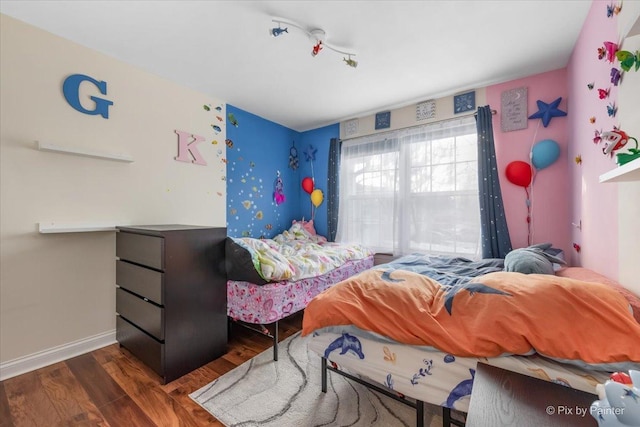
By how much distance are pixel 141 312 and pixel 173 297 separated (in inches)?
16.0

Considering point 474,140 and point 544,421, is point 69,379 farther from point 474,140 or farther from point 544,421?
point 474,140

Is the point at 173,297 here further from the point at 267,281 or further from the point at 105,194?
the point at 105,194

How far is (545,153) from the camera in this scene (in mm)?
2297

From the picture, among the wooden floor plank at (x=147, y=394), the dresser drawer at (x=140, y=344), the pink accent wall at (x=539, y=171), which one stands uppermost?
the pink accent wall at (x=539, y=171)

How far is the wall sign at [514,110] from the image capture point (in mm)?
2471

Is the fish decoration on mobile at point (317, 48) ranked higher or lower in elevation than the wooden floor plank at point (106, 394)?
higher

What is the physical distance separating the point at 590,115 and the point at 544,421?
207cm

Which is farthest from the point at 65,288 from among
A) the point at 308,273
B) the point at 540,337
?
the point at 540,337

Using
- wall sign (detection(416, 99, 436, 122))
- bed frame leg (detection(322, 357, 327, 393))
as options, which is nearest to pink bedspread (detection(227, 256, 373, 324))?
bed frame leg (detection(322, 357, 327, 393))

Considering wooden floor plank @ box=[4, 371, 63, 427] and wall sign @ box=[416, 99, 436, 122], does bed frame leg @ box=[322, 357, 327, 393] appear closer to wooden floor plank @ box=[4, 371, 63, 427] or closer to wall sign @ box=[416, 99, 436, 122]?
wooden floor plank @ box=[4, 371, 63, 427]

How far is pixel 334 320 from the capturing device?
127 centimetres

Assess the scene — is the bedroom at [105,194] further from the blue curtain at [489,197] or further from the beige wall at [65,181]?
the blue curtain at [489,197]

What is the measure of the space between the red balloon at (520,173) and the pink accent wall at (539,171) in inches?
2.9

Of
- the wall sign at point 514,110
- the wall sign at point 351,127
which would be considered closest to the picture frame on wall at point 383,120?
the wall sign at point 351,127
